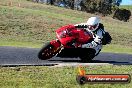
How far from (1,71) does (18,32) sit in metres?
21.1

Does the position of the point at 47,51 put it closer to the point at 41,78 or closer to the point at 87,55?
the point at 87,55

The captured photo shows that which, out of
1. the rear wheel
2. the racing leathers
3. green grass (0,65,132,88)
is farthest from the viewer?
the rear wheel

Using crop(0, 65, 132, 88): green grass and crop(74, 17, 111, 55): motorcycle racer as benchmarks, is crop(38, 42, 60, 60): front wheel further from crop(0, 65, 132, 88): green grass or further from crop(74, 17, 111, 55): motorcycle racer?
crop(0, 65, 132, 88): green grass

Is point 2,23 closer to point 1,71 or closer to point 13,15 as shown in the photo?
point 13,15

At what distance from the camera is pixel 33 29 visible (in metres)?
33.2

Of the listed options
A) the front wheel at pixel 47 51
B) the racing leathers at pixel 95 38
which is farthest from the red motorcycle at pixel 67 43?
the racing leathers at pixel 95 38

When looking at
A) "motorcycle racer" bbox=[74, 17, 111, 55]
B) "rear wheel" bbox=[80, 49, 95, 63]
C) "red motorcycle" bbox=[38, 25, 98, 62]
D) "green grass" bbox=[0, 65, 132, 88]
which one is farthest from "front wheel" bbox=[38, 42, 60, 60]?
"green grass" bbox=[0, 65, 132, 88]

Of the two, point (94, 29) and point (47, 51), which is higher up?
point (94, 29)

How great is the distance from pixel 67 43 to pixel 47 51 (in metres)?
0.76

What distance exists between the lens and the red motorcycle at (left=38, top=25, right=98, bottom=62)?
45.0 ft

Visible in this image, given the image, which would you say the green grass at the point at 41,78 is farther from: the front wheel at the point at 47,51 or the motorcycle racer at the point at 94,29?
the motorcycle racer at the point at 94,29

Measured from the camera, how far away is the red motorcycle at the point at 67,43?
539 inches

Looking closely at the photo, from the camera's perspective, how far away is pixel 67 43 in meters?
13.7

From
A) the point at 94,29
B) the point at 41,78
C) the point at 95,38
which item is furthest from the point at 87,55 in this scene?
the point at 41,78
